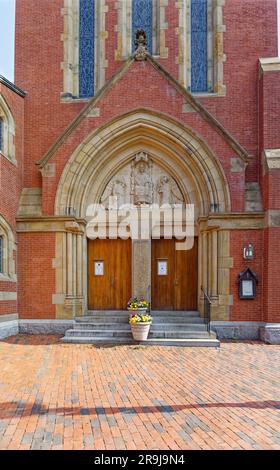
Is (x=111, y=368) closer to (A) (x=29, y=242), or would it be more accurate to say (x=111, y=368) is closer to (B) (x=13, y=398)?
(B) (x=13, y=398)

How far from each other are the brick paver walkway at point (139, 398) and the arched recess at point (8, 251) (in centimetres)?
253

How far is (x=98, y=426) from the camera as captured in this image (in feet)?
16.9

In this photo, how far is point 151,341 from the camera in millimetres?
10617

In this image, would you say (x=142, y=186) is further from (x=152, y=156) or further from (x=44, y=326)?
(x=44, y=326)

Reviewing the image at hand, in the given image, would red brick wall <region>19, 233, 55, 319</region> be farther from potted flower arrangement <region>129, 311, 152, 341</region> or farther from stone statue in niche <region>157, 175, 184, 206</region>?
stone statue in niche <region>157, 175, 184, 206</region>

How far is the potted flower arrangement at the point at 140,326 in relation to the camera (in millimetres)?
10555

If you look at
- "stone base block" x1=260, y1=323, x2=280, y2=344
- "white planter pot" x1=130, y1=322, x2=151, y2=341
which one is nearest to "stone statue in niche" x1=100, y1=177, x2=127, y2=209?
"white planter pot" x1=130, y1=322, x2=151, y2=341

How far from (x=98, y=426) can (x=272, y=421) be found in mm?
2217

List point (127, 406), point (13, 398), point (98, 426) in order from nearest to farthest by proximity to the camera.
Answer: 1. point (98, 426)
2. point (127, 406)
3. point (13, 398)

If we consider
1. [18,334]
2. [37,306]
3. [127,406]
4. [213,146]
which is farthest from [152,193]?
[127,406]

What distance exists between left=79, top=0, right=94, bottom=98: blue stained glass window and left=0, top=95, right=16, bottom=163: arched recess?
275 cm

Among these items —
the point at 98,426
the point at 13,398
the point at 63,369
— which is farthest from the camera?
the point at 63,369

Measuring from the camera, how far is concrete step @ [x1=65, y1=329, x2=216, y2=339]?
10883 mm

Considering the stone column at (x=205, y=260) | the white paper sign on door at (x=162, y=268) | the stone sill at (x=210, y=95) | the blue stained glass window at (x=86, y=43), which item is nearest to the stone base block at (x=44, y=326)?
the white paper sign on door at (x=162, y=268)
